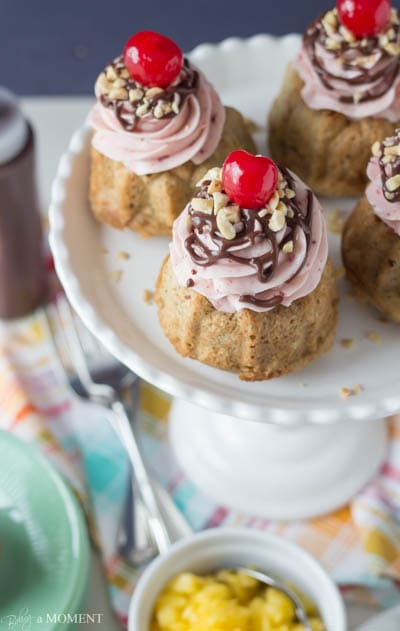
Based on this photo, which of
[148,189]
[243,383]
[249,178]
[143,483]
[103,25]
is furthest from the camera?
[103,25]

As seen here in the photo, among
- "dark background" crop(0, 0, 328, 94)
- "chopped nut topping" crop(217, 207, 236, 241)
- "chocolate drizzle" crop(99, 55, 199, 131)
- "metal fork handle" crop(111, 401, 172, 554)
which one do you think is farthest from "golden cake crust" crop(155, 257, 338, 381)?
"dark background" crop(0, 0, 328, 94)

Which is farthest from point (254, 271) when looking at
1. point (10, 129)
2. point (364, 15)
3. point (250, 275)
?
point (10, 129)

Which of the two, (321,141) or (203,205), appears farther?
(321,141)

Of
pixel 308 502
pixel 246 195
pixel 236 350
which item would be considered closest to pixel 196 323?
pixel 236 350

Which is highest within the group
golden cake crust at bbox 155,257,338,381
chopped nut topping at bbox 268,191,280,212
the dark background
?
chopped nut topping at bbox 268,191,280,212

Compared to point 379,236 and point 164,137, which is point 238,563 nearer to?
point 379,236

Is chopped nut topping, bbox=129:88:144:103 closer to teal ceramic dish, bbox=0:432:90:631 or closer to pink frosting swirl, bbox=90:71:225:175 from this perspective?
pink frosting swirl, bbox=90:71:225:175
